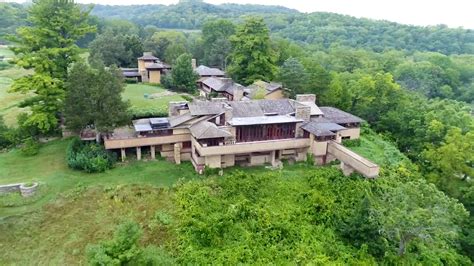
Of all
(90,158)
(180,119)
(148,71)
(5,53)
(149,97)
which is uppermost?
(5,53)

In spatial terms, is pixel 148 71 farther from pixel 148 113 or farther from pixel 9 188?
pixel 9 188

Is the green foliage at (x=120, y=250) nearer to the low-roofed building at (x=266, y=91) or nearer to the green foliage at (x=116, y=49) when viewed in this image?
the low-roofed building at (x=266, y=91)

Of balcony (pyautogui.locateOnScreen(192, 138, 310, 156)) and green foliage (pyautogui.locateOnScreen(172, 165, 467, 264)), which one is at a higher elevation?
balcony (pyautogui.locateOnScreen(192, 138, 310, 156))

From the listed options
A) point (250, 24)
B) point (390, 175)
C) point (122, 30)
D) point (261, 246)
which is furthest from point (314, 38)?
point (261, 246)

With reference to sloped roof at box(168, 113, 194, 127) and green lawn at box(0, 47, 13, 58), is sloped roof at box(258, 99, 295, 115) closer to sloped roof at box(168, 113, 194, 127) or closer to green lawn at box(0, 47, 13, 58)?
sloped roof at box(168, 113, 194, 127)

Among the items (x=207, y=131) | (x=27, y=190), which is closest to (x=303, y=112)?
(x=207, y=131)

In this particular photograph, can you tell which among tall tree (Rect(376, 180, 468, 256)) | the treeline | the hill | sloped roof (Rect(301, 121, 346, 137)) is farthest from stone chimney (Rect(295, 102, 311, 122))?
the hill

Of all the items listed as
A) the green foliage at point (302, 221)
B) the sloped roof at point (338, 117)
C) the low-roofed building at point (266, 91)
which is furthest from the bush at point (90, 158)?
the sloped roof at point (338, 117)
